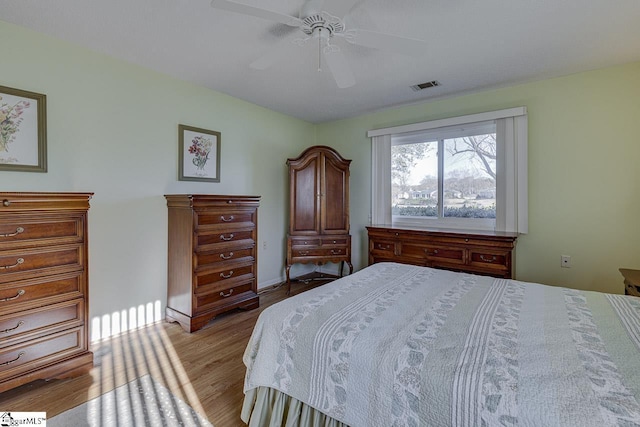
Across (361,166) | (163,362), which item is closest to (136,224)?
(163,362)

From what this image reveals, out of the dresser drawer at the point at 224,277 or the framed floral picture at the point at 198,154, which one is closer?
the dresser drawer at the point at 224,277

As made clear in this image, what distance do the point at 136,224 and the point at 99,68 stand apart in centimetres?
136

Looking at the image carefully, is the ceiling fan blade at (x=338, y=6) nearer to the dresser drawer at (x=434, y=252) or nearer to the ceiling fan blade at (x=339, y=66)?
the ceiling fan blade at (x=339, y=66)

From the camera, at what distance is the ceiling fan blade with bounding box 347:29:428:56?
1.74 metres

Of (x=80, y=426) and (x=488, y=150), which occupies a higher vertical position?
(x=488, y=150)

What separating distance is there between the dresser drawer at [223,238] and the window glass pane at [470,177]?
239 centimetres

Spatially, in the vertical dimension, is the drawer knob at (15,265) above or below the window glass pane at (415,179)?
below

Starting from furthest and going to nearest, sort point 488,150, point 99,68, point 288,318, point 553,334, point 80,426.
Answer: point 488,150, point 99,68, point 80,426, point 288,318, point 553,334

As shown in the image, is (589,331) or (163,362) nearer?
(589,331)

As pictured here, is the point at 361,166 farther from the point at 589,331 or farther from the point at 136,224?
the point at 589,331

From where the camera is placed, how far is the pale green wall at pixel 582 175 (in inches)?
106

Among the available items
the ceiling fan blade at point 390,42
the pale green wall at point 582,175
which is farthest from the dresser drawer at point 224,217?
the pale green wall at point 582,175

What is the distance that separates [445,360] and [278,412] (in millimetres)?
783

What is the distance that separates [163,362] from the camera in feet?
7.23
